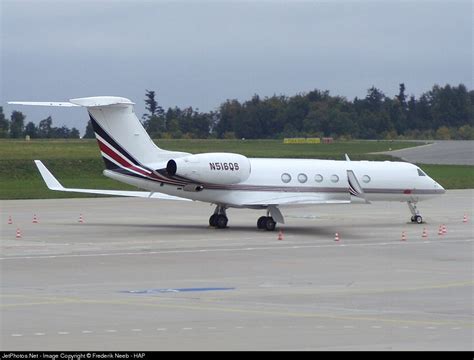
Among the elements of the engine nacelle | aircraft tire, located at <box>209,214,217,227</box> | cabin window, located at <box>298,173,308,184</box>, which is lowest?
aircraft tire, located at <box>209,214,217,227</box>

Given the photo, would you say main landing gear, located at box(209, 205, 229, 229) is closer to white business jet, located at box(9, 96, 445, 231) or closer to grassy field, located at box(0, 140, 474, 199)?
A: white business jet, located at box(9, 96, 445, 231)

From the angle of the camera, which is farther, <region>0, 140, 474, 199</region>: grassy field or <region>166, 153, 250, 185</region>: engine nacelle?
<region>0, 140, 474, 199</region>: grassy field

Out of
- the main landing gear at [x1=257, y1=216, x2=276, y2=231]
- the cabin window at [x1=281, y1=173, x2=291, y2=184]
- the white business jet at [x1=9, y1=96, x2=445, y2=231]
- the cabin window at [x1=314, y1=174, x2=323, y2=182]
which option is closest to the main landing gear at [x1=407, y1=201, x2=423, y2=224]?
the white business jet at [x1=9, y1=96, x2=445, y2=231]

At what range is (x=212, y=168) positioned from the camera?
1411 inches

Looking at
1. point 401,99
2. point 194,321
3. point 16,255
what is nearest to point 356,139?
point 401,99

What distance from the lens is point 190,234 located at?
117ft

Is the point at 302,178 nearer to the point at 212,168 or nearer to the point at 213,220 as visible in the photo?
the point at 213,220

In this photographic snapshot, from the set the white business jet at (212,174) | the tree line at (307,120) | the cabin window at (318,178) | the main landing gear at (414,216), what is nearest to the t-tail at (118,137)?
the white business jet at (212,174)

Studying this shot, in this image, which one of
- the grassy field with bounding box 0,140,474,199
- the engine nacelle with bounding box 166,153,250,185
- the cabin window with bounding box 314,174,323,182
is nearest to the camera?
the engine nacelle with bounding box 166,153,250,185

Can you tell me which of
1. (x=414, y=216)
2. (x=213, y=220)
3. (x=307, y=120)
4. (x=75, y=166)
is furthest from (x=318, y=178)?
(x=307, y=120)

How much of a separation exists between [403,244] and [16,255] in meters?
11.0

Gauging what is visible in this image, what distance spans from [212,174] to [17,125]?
3391 inches

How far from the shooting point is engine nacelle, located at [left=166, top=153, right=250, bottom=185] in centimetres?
3519

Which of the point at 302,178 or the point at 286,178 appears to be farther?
the point at 302,178
